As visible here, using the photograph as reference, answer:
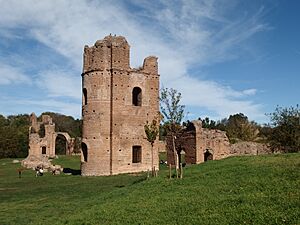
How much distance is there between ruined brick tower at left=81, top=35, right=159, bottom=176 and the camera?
3209 cm

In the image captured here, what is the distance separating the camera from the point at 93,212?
41.8ft

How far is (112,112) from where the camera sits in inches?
1280

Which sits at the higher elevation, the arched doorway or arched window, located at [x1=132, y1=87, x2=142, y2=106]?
arched window, located at [x1=132, y1=87, x2=142, y2=106]

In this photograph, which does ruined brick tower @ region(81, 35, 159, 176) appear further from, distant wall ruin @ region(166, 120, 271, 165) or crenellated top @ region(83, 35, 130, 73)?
distant wall ruin @ region(166, 120, 271, 165)

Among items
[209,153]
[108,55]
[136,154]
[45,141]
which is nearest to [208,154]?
[209,153]

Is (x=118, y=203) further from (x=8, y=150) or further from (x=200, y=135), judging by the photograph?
(x=8, y=150)

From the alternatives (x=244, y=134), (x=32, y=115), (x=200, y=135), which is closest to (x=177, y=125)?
(x=200, y=135)

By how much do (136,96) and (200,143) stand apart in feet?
25.2

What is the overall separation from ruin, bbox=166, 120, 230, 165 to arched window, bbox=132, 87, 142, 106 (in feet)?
15.7

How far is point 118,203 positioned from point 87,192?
7.92 metres

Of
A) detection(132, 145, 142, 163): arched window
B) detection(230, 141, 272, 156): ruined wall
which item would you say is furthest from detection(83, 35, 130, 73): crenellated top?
detection(230, 141, 272, 156): ruined wall

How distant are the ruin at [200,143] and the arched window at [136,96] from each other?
4.78 meters

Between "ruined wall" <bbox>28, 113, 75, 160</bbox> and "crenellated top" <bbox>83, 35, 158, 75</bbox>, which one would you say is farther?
"ruined wall" <bbox>28, 113, 75, 160</bbox>

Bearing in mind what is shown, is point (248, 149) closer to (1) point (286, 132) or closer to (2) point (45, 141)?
(1) point (286, 132)
